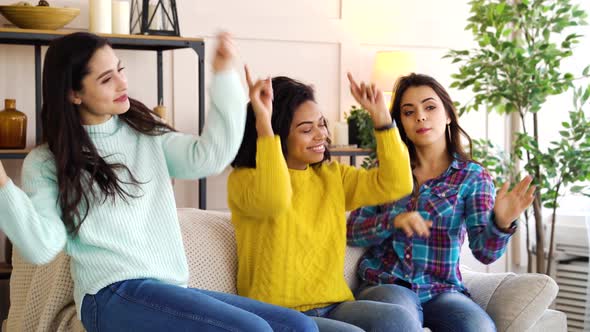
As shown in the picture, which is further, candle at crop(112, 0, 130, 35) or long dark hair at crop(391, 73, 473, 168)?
candle at crop(112, 0, 130, 35)

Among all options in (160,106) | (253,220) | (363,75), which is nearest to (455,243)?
(253,220)

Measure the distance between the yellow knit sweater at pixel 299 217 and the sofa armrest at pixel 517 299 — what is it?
439 mm

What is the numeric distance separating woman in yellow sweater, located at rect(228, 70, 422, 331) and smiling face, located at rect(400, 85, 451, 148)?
26cm

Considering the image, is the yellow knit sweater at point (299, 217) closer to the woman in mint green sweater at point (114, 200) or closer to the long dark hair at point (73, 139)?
the woman in mint green sweater at point (114, 200)

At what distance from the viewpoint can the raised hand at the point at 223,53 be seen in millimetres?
1899

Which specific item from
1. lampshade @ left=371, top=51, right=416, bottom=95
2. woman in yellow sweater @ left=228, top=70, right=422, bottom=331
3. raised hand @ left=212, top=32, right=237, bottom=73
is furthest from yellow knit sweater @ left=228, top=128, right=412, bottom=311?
lampshade @ left=371, top=51, right=416, bottom=95

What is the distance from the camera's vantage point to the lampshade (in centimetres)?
425

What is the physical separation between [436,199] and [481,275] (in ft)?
1.03

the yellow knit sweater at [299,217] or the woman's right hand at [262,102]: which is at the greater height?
the woman's right hand at [262,102]

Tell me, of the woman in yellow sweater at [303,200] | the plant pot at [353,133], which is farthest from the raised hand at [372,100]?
the plant pot at [353,133]

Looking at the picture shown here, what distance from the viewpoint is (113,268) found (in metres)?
1.90

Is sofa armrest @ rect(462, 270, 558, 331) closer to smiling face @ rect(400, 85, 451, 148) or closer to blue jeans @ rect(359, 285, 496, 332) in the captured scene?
blue jeans @ rect(359, 285, 496, 332)

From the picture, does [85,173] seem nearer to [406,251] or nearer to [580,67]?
[406,251]

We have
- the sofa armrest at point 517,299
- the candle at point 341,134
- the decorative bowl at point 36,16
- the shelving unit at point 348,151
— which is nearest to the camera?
the sofa armrest at point 517,299
